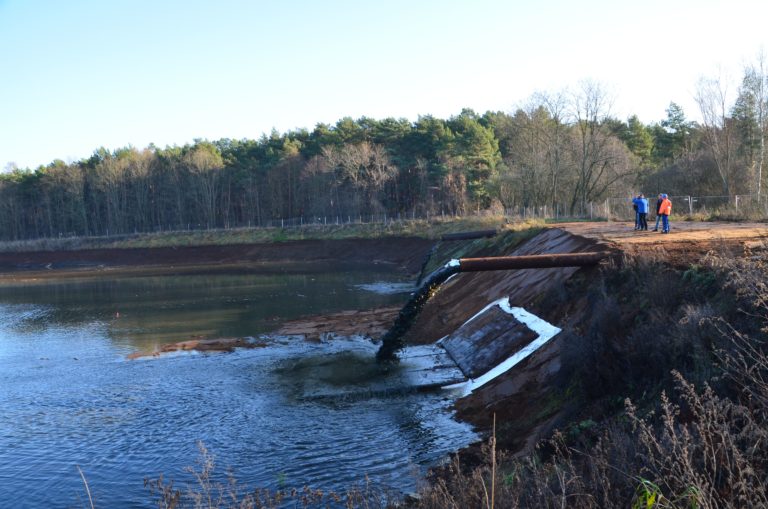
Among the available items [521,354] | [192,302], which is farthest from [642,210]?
[192,302]

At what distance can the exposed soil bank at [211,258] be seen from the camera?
6631cm

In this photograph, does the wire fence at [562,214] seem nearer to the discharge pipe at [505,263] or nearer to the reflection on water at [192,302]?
the discharge pipe at [505,263]

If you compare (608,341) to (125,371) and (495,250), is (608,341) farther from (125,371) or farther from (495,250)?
(495,250)

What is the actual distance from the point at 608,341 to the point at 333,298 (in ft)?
91.3

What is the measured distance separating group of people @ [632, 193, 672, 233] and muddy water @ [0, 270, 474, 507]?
1204 centimetres

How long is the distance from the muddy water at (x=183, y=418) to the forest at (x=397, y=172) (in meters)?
34.8

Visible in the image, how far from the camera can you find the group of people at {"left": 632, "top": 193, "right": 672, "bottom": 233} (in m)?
22.1

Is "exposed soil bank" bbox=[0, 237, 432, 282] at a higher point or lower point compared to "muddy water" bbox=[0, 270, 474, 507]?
higher

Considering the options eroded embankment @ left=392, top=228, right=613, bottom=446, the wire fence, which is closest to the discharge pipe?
eroded embankment @ left=392, top=228, right=613, bottom=446

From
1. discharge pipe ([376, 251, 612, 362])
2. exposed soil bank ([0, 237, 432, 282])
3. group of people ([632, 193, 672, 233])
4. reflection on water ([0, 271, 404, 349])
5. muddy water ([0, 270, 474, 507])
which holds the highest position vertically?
group of people ([632, 193, 672, 233])

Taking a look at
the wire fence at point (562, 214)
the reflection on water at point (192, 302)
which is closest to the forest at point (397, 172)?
the wire fence at point (562, 214)

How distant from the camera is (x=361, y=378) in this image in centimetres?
1812

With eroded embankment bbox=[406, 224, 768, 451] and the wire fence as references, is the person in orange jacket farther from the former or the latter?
the wire fence

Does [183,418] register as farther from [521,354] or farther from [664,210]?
[664,210]
